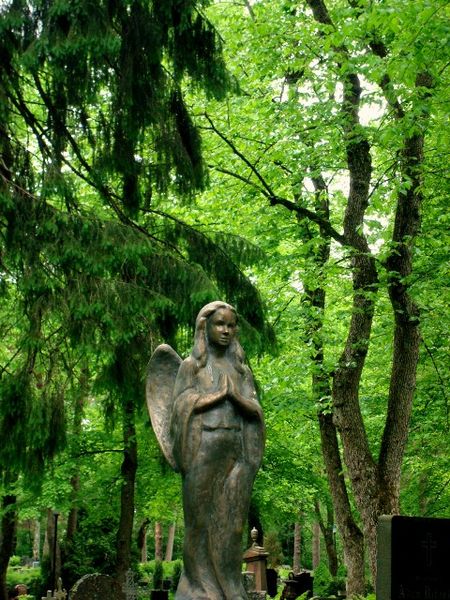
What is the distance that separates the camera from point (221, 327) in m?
7.07

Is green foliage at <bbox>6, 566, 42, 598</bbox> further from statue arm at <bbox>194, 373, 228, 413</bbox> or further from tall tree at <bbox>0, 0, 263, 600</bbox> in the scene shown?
statue arm at <bbox>194, 373, 228, 413</bbox>

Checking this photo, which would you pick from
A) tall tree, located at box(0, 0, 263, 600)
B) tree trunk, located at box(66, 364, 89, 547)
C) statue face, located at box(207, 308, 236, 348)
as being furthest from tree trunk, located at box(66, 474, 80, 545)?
statue face, located at box(207, 308, 236, 348)

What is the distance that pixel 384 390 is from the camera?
2212cm

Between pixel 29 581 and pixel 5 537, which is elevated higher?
pixel 5 537

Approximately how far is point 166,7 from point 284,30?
5.61 m

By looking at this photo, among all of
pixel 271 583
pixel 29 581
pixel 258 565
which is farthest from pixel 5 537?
pixel 29 581

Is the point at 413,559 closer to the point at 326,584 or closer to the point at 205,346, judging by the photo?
the point at 205,346

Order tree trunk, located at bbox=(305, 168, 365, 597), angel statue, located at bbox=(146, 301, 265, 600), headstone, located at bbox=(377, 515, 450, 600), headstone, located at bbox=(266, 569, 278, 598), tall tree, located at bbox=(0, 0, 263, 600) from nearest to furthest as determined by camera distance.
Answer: angel statue, located at bbox=(146, 301, 265, 600) < headstone, located at bbox=(377, 515, 450, 600) < tall tree, located at bbox=(0, 0, 263, 600) < tree trunk, located at bbox=(305, 168, 365, 597) < headstone, located at bbox=(266, 569, 278, 598)

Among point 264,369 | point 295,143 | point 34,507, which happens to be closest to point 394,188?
point 295,143

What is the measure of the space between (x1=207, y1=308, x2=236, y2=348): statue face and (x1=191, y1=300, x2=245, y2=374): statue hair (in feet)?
0.10

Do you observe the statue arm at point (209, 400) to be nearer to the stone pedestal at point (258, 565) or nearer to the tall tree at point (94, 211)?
the tall tree at point (94, 211)

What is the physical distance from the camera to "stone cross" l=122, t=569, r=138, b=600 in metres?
19.8

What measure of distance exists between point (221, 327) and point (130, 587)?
14322 mm

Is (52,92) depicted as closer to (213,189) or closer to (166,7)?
(166,7)
